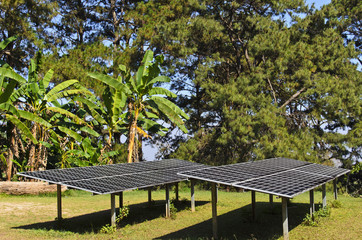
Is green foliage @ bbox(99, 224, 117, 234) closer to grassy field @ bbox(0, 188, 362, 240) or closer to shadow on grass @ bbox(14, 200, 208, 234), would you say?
grassy field @ bbox(0, 188, 362, 240)

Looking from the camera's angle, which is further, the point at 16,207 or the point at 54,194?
the point at 54,194

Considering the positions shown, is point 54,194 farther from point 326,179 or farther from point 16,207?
point 326,179

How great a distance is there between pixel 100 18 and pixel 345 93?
21603 mm

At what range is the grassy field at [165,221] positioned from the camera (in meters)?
11.7

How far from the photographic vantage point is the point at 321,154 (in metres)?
25.6

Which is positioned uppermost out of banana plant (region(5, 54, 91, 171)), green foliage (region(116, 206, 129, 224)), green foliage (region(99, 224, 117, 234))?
banana plant (region(5, 54, 91, 171))

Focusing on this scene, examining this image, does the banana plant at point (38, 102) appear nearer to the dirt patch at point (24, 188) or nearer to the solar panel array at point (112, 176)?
the dirt patch at point (24, 188)

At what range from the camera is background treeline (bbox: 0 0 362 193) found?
24344 millimetres

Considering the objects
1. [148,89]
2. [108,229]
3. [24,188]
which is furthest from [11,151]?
[108,229]

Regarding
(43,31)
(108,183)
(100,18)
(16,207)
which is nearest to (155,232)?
(108,183)

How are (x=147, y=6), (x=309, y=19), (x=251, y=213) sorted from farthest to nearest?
(x=147, y=6) < (x=309, y=19) < (x=251, y=213)

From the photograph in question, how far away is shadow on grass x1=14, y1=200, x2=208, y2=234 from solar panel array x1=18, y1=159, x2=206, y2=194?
1571mm

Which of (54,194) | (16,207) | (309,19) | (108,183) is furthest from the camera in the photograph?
(309,19)

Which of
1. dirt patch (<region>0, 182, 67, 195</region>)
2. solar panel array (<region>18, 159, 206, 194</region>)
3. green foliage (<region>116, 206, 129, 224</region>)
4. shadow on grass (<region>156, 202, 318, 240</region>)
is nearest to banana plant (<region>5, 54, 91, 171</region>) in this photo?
dirt patch (<region>0, 182, 67, 195</region>)
